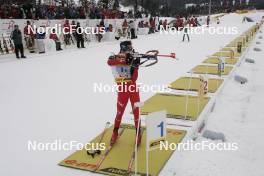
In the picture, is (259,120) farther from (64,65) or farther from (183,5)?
(183,5)

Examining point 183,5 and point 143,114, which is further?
point 183,5

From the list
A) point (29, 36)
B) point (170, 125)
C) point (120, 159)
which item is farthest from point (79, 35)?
point (120, 159)

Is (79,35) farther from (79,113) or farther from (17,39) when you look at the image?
(79,113)

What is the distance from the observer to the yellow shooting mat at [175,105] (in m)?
8.62

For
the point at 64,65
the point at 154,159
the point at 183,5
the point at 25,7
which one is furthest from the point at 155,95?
the point at 183,5

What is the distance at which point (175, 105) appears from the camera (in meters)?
9.52

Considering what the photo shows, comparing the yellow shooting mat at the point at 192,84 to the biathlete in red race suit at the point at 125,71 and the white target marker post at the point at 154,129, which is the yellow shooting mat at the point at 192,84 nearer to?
the biathlete in red race suit at the point at 125,71

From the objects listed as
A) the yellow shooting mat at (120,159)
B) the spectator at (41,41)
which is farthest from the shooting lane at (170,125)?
the spectator at (41,41)

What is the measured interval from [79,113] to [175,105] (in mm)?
2667

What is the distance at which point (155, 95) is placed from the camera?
10.7 metres

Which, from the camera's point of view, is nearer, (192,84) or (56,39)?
(192,84)

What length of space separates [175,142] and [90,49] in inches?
662

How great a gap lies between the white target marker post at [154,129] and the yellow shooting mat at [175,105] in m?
3.26

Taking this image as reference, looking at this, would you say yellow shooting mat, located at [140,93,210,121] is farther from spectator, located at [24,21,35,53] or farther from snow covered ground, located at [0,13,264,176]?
spectator, located at [24,21,35,53]
